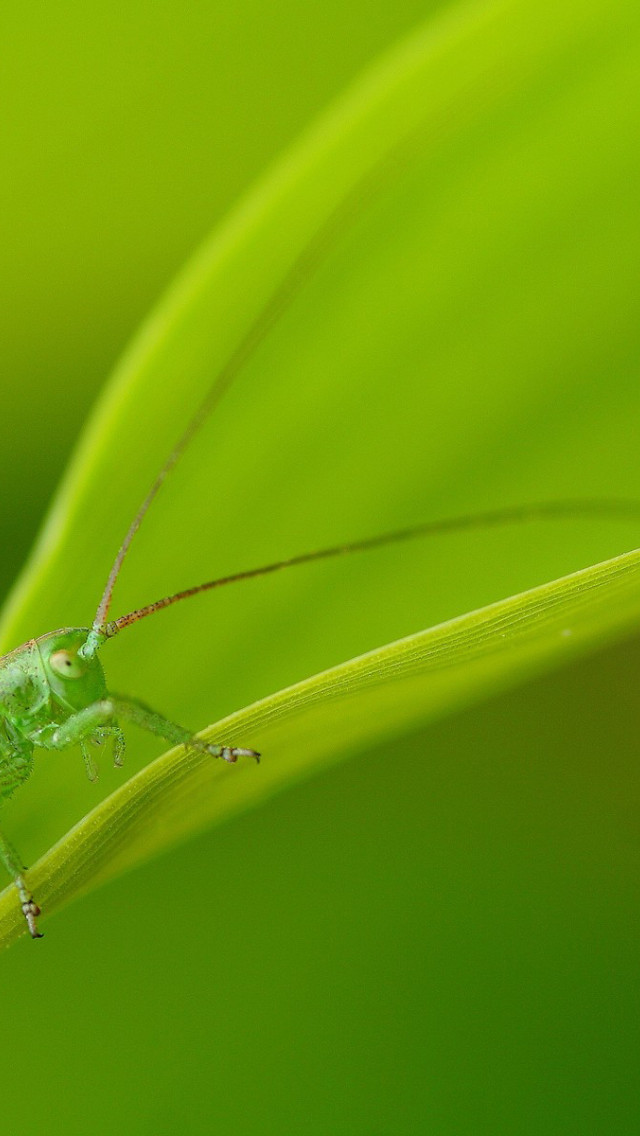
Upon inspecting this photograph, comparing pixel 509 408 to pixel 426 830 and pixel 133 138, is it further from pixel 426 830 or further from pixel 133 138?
pixel 133 138

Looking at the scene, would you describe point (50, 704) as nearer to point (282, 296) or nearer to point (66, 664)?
point (66, 664)

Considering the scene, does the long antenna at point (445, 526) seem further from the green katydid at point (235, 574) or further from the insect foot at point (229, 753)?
the insect foot at point (229, 753)

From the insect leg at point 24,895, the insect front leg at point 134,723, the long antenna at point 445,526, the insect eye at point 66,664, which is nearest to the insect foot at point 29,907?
the insect leg at point 24,895

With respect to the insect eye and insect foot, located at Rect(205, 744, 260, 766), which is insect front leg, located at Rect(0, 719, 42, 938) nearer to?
the insect eye

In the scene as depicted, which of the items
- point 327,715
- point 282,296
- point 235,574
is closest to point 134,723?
point 235,574

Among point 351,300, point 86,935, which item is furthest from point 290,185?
point 86,935

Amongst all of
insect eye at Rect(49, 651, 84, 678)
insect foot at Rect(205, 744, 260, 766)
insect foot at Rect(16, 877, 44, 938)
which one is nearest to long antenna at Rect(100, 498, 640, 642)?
insect foot at Rect(205, 744, 260, 766)

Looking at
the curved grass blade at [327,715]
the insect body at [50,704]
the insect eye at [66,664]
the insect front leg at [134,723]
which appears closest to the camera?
the curved grass blade at [327,715]
